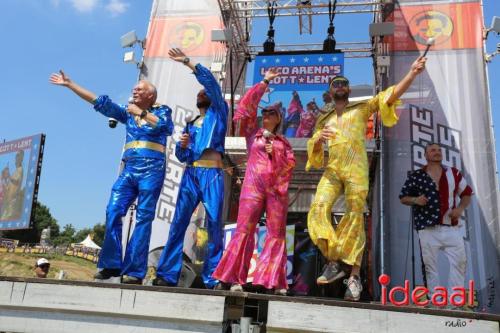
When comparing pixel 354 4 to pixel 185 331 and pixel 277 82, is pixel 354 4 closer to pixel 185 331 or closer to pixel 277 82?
pixel 277 82

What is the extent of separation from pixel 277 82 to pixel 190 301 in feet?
19.0

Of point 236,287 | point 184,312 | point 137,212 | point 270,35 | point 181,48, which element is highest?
point 270,35

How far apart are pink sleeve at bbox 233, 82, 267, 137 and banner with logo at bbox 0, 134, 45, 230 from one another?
13.0 m

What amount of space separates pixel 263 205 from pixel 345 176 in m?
0.68

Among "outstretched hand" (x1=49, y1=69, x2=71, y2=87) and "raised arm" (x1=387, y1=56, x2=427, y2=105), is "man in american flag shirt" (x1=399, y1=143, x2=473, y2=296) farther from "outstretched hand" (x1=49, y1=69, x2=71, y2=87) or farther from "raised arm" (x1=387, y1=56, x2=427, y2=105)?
"outstretched hand" (x1=49, y1=69, x2=71, y2=87)

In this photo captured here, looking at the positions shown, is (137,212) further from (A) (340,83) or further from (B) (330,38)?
(B) (330,38)

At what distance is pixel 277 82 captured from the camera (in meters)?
7.71

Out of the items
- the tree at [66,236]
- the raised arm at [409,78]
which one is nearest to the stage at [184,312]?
the raised arm at [409,78]

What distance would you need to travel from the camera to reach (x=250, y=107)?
3.63 meters

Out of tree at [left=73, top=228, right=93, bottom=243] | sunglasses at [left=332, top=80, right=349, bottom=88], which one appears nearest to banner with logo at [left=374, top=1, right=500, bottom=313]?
sunglasses at [left=332, top=80, right=349, bottom=88]

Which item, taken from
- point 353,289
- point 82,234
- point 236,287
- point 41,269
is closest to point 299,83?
point 41,269

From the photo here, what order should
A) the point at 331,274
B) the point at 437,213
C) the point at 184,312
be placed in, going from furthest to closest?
the point at 437,213 → the point at 331,274 → the point at 184,312

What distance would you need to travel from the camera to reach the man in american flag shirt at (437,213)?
15.2 feet

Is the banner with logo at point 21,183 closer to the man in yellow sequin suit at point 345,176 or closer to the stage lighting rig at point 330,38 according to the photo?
the stage lighting rig at point 330,38
